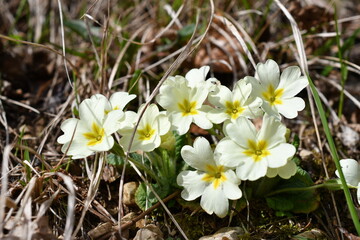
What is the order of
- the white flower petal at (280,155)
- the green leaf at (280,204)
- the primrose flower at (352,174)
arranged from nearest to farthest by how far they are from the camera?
the white flower petal at (280,155) < the primrose flower at (352,174) < the green leaf at (280,204)

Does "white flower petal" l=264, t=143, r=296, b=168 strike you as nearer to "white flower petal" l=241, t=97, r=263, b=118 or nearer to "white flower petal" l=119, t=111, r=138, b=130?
"white flower petal" l=241, t=97, r=263, b=118

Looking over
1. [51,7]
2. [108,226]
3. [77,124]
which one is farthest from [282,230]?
[51,7]

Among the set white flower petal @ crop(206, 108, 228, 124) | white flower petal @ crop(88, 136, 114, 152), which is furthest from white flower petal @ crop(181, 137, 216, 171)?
white flower petal @ crop(88, 136, 114, 152)

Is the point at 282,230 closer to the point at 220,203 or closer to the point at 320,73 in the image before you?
the point at 220,203

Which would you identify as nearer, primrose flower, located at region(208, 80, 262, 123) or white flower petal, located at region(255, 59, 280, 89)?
primrose flower, located at region(208, 80, 262, 123)

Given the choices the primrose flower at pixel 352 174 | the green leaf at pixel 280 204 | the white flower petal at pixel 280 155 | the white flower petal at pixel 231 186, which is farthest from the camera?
the green leaf at pixel 280 204

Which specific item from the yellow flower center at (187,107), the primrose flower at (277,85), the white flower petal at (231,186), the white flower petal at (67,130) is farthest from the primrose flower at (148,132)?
the primrose flower at (277,85)

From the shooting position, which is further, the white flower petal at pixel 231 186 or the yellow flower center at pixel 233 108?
the yellow flower center at pixel 233 108

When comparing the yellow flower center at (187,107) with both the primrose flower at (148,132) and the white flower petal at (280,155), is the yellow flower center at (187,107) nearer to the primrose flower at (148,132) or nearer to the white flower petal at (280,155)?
the primrose flower at (148,132)
